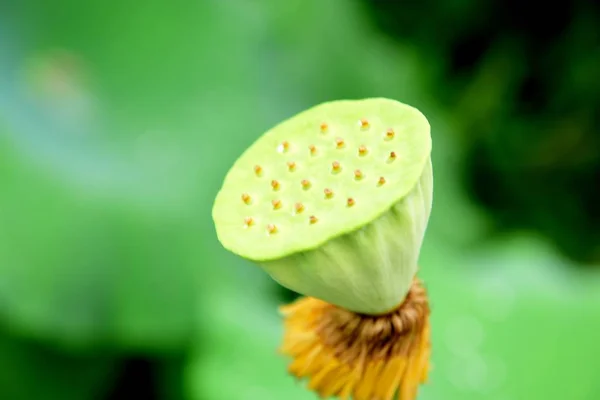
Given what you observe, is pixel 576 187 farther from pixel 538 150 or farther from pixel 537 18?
pixel 537 18

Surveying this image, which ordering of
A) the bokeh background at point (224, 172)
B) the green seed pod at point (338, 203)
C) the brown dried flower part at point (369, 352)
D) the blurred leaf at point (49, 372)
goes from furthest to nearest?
the blurred leaf at point (49, 372), the bokeh background at point (224, 172), the brown dried flower part at point (369, 352), the green seed pod at point (338, 203)

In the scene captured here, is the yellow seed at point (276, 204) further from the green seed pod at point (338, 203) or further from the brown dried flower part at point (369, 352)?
the brown dried flower part at point (369, 352)

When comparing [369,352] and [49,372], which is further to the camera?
[49,372]

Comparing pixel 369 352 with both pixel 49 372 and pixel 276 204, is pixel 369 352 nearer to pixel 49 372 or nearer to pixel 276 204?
pixel 276 204

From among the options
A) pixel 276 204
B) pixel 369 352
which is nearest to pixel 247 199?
pixel 276 204

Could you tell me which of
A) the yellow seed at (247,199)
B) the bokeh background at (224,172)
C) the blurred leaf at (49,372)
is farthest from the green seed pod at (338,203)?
the blurred leaf at (49,372)

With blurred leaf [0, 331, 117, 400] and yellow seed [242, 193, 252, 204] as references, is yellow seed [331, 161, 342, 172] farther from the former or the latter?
blurred leaf [0, 331, 117, 400]
